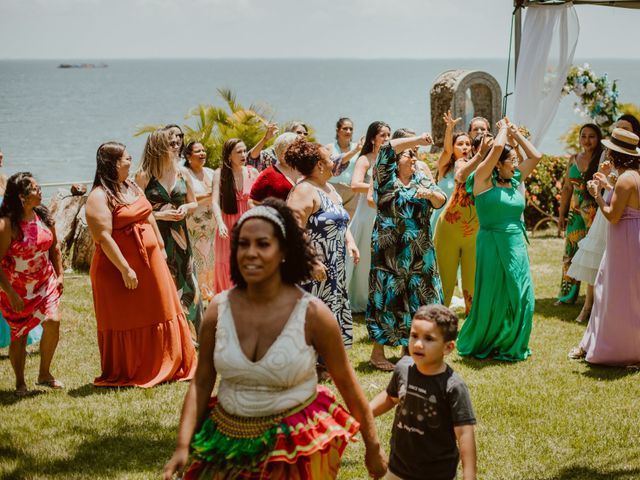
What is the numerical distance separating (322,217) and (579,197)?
388 cm

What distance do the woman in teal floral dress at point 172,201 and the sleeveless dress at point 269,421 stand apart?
14.4ft

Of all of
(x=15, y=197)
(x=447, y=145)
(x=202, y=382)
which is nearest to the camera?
(x=202, y=382)

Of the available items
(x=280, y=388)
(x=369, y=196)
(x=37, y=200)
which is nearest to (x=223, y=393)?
(x=280, y=388)

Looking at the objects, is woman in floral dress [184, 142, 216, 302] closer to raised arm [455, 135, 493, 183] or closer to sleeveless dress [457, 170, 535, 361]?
raised arm [455, 135, 493, 183]

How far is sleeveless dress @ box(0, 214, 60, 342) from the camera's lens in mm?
6613

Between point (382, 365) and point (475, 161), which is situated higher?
point (475, 161)

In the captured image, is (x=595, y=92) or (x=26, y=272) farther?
(x=595, y=92)

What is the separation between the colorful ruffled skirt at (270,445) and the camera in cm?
316

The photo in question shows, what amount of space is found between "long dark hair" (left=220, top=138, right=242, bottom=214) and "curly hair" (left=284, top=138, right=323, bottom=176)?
2609 mm

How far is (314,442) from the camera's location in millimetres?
3186

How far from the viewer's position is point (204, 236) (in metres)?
9.54

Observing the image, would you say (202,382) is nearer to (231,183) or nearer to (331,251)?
(331,251)

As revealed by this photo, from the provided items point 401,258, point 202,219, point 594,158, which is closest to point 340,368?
point 401,258

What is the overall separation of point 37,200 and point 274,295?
387cm
